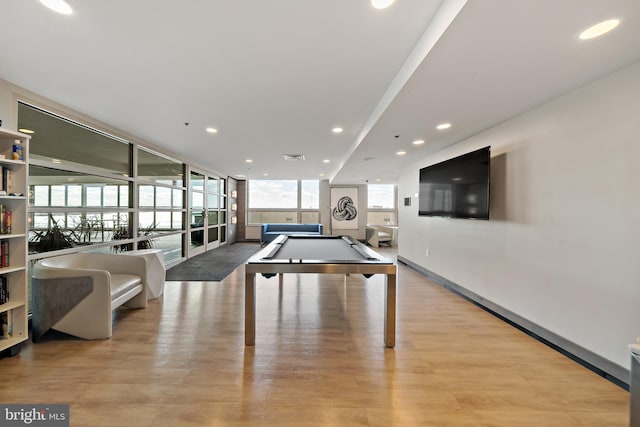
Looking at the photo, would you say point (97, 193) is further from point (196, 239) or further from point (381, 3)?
point (381, 3)

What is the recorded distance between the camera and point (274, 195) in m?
10.1

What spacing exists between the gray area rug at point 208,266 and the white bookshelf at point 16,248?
2.34 m

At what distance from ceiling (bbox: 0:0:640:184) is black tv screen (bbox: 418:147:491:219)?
1.56 ft

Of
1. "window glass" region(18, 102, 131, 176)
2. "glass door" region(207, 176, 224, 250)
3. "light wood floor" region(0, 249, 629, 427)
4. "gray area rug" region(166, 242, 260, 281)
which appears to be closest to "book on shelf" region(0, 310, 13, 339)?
"light wood floor" region(0, 249, 629, 427)

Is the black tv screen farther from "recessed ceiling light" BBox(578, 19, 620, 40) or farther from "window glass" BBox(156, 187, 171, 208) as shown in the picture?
"window glass" BBox(156, 187, 171, 208)

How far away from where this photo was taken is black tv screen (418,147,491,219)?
3068 mm

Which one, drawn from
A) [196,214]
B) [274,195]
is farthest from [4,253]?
[274,195]

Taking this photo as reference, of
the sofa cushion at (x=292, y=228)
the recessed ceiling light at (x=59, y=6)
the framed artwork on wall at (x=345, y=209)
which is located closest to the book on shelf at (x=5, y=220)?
the recessed ceiling light at (x=59, y=6)

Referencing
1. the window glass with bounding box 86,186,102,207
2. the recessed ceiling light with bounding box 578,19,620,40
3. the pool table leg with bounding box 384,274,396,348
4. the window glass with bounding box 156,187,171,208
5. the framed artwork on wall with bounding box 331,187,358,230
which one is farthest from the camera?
the framed artwork on wall with bounding box 331,187,358,230

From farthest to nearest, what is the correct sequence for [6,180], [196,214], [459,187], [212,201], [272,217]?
[272,217]
[212,201]
[196,214]
[459,187]
[6,180]

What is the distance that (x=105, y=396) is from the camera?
170 centimetres

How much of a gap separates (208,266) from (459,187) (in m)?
5.14

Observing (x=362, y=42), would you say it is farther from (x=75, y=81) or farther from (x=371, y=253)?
(x=75, y=81)

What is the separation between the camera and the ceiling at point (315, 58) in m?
1.48
